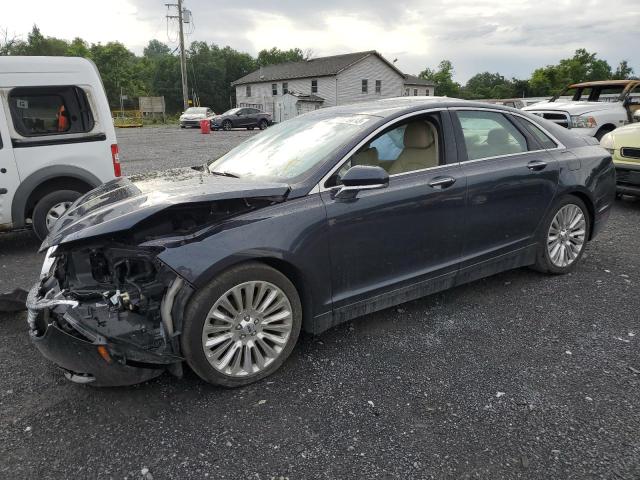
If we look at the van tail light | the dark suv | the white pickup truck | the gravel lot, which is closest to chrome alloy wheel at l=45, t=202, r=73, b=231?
the van tail light

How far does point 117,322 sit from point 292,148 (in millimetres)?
1710

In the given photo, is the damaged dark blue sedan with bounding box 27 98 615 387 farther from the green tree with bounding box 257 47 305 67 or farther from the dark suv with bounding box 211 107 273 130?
the green tree with bounding box 257 47 305 67

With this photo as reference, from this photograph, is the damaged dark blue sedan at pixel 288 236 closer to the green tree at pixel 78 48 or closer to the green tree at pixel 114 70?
the green tree at pixel 114 70

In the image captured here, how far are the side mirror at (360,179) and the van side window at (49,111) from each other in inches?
171

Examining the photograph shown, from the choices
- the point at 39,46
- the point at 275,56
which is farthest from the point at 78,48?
the point at 275,56

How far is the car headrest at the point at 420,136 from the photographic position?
3646 millimetres

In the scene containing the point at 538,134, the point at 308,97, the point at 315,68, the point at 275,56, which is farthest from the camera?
the point at 275,56

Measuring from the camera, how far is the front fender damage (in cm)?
248

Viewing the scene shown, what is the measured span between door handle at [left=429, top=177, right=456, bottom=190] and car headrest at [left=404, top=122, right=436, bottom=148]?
1.06 feet

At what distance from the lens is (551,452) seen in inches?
90.5

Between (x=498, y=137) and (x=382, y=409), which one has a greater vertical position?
(x=498, y=137)

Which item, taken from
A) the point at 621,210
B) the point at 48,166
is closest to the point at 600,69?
the point at 621,210

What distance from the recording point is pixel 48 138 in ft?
18.5

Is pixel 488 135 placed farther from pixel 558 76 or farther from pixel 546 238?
pixel 558 76
